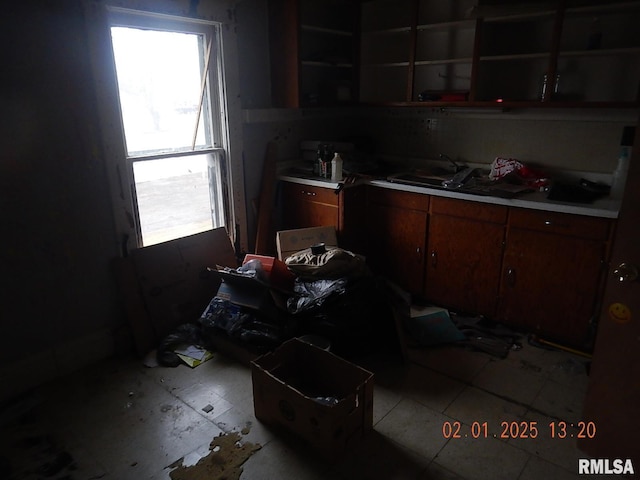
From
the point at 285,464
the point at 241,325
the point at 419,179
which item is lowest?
the point at 285,464

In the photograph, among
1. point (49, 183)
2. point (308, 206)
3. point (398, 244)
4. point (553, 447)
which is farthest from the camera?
point (308, 206)

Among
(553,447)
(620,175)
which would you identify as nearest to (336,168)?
(620,175)

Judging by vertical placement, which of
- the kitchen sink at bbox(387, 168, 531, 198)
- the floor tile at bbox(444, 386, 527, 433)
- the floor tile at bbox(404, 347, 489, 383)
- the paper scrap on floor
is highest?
the kitchen sink at bbox(387, 168, 531, 198)

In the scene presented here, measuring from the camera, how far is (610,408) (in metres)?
1.81

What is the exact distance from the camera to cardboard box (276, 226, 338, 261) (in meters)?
3.14

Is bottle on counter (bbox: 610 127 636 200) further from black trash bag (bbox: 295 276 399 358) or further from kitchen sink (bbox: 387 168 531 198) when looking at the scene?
black trash bag (bbox: 295 276 399 358)

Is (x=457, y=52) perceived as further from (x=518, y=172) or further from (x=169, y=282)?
(x=169, y=282)

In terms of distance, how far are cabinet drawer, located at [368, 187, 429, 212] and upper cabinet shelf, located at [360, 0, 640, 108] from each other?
2.26 feet

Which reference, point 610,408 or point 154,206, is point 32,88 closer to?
point 154,206

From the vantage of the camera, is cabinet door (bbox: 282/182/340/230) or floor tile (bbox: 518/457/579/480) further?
cabinet door (bbox: 282/182/340/230)

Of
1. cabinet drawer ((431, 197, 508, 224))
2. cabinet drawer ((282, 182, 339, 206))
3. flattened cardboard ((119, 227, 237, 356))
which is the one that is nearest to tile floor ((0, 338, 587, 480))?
flattened cardboard ((119, 227, 237, 356))

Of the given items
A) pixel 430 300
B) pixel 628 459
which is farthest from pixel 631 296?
pixel 430 300

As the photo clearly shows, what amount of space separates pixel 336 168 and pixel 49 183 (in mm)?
1828

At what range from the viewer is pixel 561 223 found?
2.54 metres
